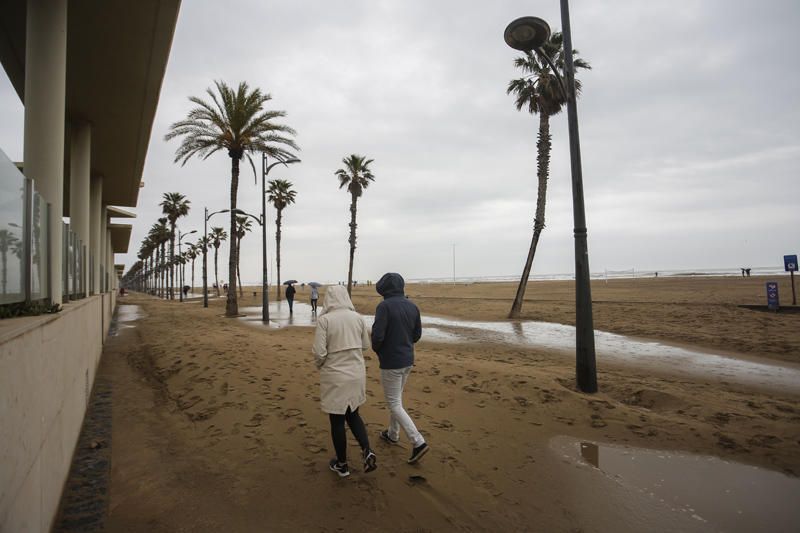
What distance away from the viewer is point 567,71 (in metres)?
7.59

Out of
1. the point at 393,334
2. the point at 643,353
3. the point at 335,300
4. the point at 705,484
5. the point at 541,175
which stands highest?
the point at 541,175

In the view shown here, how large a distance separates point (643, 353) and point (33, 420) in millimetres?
12316

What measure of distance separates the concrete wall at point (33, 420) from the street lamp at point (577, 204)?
275 inches

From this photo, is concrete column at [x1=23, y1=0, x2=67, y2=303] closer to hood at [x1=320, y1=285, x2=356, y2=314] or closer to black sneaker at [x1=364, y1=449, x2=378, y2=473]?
hood at [x1=320, y1=285, x2=356, y2=314]

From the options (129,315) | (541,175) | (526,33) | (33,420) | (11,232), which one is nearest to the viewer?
(33,420)

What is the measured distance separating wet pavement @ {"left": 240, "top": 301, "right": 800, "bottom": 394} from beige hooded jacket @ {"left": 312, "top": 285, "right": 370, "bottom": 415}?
7817mm

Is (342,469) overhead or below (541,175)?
below

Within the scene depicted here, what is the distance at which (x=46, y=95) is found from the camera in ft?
23.1

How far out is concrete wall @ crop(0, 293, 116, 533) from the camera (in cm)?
239

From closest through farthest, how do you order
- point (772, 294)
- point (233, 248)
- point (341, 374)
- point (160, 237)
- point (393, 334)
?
point (341, 374) < point (393, 334) < point (772, 294) < point (233, 248) < point (160, 237)

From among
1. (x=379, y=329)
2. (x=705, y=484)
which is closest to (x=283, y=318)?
(x=379, y=329)

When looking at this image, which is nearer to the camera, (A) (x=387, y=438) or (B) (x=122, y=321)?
Result: (A) (x=387, y=438)

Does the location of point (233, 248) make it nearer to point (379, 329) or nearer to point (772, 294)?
point (379, 329)

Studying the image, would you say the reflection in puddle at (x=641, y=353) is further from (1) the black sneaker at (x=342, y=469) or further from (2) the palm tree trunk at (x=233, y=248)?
(2) the palm tree trunk at (x=233, y=248)
